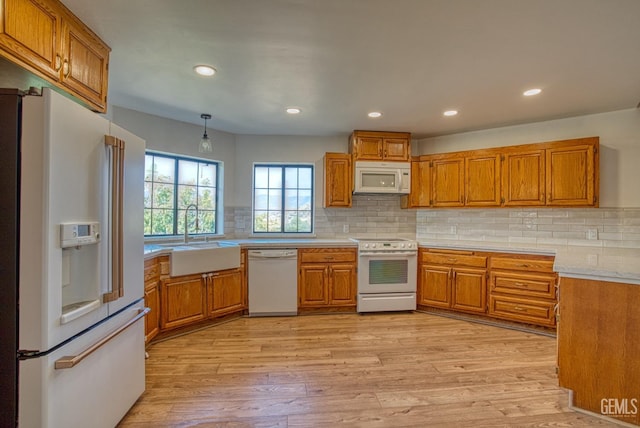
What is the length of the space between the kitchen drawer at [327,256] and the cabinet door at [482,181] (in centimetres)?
163

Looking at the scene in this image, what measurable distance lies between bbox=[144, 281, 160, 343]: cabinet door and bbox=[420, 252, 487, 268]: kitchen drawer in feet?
10.0

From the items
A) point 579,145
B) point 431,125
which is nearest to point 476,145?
point 431,125

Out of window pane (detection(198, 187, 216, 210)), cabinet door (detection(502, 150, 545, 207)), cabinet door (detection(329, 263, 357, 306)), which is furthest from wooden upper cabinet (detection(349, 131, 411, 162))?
window pane (detection(198, 187, 216, 210))

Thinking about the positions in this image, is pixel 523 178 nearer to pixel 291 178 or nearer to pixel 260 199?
pixel 291 178

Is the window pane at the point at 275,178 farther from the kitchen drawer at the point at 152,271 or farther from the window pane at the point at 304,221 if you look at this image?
the kitchen drawer at the point at 152,271

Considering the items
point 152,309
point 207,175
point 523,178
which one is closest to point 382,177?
point 523,178

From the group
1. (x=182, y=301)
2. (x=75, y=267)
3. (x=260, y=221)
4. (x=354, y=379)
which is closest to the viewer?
(x=75, y=267)

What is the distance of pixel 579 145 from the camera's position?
3.23m

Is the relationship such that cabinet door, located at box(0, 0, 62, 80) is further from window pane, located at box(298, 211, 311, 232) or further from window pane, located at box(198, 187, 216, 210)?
window pane, located at box(298, 211, 311, 232)

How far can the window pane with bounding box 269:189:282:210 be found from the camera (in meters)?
4.39

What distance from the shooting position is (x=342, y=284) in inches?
151

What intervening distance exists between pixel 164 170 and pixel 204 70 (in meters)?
1.75

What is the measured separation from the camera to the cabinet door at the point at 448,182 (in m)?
3.90

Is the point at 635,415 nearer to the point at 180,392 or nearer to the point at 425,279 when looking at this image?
the point at 425,279
